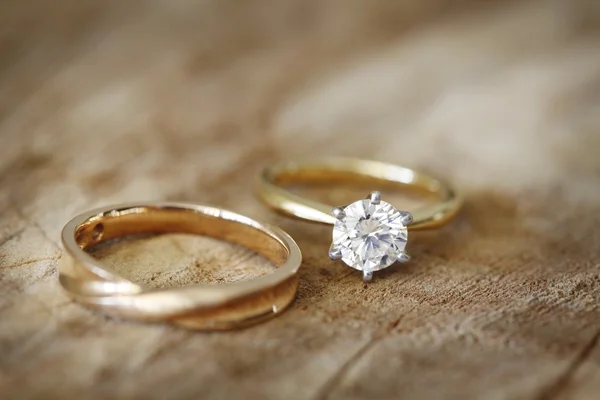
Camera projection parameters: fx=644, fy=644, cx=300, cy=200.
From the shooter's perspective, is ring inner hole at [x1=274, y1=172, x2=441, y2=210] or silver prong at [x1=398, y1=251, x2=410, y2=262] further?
ring inner hole at [x1=274, y1=172, x2=441, y2=210]

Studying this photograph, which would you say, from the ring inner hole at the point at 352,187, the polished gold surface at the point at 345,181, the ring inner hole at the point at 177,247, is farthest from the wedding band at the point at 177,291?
the ring inner hole at the point at 352,187

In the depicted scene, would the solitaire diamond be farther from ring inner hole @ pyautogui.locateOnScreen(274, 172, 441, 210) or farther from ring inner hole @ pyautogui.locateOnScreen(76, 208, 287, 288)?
ring inner hole @ pyautogui.locateOnScreen(274, 172, 441, 210)

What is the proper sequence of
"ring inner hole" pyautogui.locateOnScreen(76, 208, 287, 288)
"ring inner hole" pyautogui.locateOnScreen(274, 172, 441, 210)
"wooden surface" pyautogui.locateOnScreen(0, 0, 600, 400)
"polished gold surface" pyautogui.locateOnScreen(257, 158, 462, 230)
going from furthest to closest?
"ring inner hole" pyautogui.locateOnScreen(274, 172, 441, 210) < "polished gold surface" pyautogui.locateOnScreen(257, 158, 462, 230) < "ring inner hole" pyautogui.locateOnScreen(76, 208, 287, 288) < "wooden surface" pyautogui.locateOnScreen(0, 0, 600, 400)

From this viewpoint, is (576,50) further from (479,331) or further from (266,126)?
(479,331)

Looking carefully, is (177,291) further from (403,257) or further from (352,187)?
(352,187)

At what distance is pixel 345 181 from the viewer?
1.54m

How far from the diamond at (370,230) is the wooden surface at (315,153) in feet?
0.14

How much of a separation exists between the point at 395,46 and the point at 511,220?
0.77 m

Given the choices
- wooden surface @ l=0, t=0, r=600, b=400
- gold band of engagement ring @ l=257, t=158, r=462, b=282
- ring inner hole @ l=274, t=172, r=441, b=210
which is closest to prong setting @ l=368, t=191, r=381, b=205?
gold band of engagement ring @ l=257, t=158, r=462, b=282

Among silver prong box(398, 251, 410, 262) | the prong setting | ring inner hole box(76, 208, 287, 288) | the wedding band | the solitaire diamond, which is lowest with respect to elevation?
ring inner hole box(76, 208, 287, 288)

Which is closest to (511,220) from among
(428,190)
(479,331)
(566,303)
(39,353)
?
(428,190)

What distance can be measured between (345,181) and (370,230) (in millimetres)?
497

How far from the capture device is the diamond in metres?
1.04

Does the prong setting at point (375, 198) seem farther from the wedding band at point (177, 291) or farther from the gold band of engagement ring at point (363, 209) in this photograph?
the wedding band at point (177, 291)
